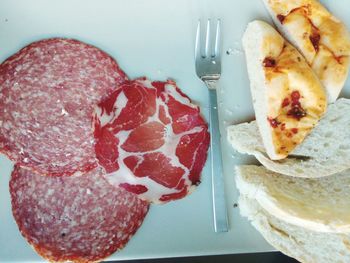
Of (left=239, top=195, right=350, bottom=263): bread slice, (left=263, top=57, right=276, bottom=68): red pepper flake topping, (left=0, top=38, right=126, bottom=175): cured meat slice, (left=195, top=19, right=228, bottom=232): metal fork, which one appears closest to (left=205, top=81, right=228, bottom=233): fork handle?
(left=195, top=19, right=228, bottom=232): metal fork

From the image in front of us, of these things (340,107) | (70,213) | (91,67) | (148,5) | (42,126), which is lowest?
(70,213)

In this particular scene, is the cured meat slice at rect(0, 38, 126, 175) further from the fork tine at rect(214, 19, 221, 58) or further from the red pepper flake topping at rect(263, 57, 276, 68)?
the red pepper flake topping at rect(263, 57, 276, 68)

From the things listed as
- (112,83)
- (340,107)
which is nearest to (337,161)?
(340,107)

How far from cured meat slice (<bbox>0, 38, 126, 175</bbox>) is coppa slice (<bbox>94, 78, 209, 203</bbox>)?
0.18ft

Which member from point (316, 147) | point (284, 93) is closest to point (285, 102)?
point (284, 93)

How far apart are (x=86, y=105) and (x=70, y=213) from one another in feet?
1.14

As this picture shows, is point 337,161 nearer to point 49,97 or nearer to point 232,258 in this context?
point 232,258

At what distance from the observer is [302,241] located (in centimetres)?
144

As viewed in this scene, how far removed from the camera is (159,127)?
1.49 m

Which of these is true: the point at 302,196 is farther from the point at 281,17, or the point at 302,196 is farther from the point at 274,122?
the point at 281,17

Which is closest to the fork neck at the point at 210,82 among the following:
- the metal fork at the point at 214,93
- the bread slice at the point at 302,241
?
the metal fork at the point at 214,93

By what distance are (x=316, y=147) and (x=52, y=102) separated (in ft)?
2.73

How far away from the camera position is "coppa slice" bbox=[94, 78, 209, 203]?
4.78 ft

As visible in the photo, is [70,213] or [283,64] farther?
[70,213]
